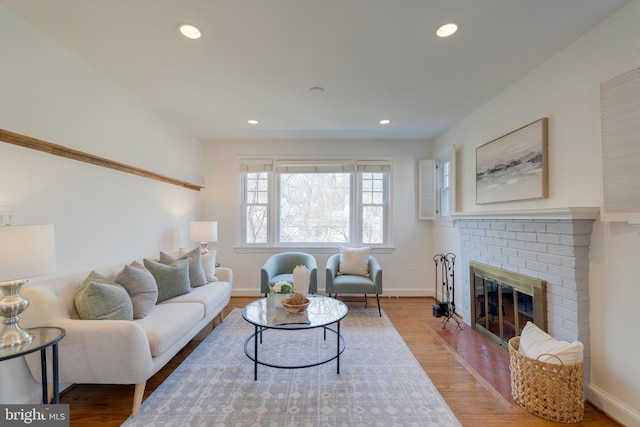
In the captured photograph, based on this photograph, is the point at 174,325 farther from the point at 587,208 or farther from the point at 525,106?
the point at 525,106

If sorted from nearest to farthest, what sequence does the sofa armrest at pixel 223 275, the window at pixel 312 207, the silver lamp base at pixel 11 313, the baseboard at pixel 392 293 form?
the silver lamp base at pixel 11 313 < the sofa armrest at pixel 223 275 < the baseboard at pixel 392 293 < the window at pixel 312 207

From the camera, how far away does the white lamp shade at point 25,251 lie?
1.37 m

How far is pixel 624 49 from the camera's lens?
175cm

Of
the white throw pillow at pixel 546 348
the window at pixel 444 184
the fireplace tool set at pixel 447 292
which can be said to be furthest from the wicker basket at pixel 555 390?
the window at pixel 444 184

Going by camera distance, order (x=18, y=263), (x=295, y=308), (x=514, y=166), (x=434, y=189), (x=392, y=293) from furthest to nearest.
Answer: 1. (x=392, y=293)
2. (x=434, y=189)
3. (x=514, y=166)
4. (x=295, y=308)
5. (x=18, y=263)

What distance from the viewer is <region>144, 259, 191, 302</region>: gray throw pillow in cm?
277

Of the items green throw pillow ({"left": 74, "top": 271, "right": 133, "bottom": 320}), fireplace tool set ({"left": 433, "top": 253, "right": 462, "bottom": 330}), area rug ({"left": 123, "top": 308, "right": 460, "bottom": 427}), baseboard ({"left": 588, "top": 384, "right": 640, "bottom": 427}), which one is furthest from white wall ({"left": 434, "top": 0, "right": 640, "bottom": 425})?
green throw pillow ({"left": 74, "top": 271, "right": 133, "bottom": 320})

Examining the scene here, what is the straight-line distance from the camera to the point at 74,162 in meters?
2.29

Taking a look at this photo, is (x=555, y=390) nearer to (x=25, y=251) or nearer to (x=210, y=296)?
(x=210, y=296)

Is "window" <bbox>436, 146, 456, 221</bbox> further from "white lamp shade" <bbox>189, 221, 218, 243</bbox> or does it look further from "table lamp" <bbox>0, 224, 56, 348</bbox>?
"table lamp" <bbox>0, 224, 56, 348</bbox>

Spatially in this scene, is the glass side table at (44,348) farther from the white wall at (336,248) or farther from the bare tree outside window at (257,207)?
the bare tree outside window at (257,207)

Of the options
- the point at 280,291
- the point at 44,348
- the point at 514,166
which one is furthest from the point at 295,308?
the point at 514,166

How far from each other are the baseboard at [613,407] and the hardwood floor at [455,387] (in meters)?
0.04

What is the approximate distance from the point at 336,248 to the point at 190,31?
3.46 meters
